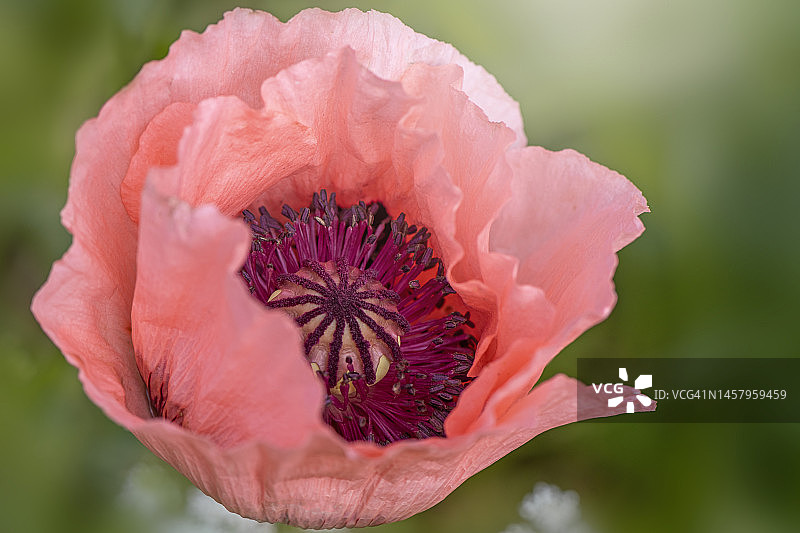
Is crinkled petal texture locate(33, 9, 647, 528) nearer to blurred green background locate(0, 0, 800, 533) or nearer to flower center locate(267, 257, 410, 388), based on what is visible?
flower center locate(267, 257, 410, 388)

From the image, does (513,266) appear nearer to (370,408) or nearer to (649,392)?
(370,408)

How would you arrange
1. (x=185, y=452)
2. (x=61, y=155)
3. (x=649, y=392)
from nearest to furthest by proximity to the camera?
(x=185, y=452), (x=61, y=155), (x=649, y=392)

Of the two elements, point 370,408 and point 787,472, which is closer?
point 370,408

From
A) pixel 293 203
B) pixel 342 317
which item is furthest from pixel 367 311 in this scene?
pixel 293 203

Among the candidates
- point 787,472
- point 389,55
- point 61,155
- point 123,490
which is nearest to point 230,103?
point 389,55

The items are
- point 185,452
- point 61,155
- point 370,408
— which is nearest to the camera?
point 185,452

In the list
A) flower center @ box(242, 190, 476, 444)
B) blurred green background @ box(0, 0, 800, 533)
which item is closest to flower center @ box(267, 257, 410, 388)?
flower center @ box(242, 190, 476, 444)
